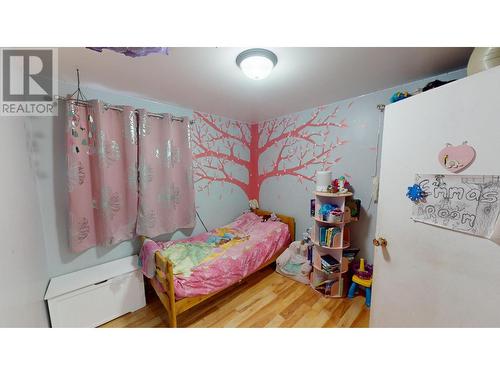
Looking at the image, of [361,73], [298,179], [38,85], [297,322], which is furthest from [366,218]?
[38,85]

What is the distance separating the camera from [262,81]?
168 cm

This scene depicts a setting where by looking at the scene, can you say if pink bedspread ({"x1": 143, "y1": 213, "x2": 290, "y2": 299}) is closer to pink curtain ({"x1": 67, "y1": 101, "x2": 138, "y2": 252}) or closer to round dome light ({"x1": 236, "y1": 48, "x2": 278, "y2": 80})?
pink curtain ({"x1": 67, "y1": 101, "x2": 138, "y2": 252})

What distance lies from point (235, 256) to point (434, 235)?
62.1 inches

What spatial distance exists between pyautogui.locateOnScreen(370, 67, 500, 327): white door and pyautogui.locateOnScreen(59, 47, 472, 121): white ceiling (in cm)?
54

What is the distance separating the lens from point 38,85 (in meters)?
1.33

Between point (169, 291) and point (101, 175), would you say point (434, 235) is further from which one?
point (101, 175)

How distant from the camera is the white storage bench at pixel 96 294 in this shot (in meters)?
1.42

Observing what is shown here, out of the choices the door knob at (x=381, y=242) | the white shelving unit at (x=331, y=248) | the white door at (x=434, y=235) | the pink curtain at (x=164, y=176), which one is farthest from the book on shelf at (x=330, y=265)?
the pink curtain at (x=164, y=176)

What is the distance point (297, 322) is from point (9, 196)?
2.21 m

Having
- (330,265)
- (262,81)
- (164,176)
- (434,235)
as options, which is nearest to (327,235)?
(330,265)

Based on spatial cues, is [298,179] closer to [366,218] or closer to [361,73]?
[366,218]

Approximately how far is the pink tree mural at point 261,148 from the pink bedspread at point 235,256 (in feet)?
2.33

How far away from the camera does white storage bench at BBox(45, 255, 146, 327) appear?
142cm
